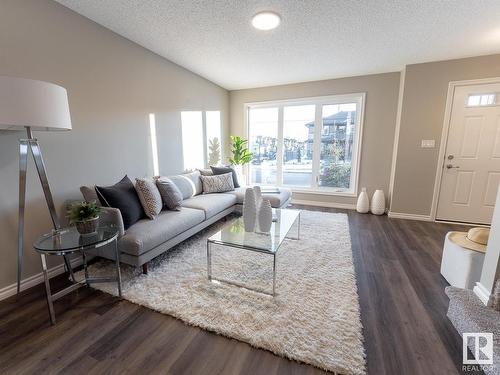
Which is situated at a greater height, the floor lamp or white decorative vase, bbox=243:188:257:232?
the floor lamp

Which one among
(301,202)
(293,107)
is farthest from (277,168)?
(293,107)

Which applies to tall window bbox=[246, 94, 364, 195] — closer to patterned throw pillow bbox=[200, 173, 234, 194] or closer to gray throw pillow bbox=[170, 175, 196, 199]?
patterned throw pillow bbox=[200, 173, 234, 194]

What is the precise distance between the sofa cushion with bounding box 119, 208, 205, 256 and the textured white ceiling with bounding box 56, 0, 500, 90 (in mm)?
1997

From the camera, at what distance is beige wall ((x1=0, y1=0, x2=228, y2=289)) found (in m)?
1.74

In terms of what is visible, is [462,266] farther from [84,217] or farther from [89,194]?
[89,194]

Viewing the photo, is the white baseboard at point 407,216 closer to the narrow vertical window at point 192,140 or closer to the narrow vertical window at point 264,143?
the narrow vertical window at point 264,143

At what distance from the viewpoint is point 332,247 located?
256cm

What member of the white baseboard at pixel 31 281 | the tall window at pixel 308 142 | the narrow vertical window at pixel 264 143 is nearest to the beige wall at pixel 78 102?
the white baseboard at pixel 31 281

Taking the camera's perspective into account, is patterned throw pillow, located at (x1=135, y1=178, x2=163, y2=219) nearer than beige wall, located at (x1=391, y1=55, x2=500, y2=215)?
Yes

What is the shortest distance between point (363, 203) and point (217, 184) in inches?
103

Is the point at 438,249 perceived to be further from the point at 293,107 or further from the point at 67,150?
the point at 67,150

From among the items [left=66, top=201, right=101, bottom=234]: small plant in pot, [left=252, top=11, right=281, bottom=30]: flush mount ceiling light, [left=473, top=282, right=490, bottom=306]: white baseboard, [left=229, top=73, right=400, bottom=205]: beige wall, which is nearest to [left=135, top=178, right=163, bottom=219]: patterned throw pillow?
[left=66, top=201, right=101, bottom=234]: small plant in pot

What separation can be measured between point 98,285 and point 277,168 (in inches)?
150

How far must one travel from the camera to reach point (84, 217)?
1.59 metres
